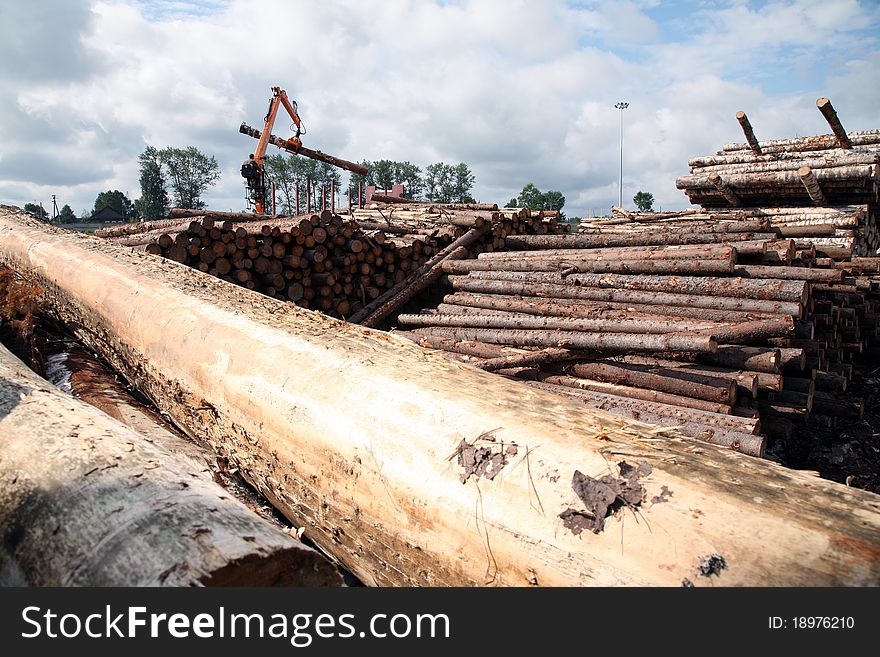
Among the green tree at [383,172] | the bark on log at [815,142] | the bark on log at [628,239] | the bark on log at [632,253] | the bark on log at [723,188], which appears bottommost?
the bark on log at [632,253]

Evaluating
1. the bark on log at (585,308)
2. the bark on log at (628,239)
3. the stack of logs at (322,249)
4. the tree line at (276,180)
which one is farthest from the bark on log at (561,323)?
the tree line at (276,180)

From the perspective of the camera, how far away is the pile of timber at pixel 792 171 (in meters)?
9.62

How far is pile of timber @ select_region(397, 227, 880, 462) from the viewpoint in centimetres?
451

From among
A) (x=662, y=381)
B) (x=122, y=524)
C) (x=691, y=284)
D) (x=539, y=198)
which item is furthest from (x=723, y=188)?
(x=539, y=198)

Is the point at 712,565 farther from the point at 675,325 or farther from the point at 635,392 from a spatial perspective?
the point at 675,325

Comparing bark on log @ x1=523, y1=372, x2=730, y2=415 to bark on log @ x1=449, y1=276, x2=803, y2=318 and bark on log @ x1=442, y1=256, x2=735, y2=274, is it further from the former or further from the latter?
bark on log @ x1=442, y1=256, x2=735, y2=274

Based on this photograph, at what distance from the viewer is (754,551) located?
5.05 ft

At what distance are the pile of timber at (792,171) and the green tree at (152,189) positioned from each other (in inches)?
2205

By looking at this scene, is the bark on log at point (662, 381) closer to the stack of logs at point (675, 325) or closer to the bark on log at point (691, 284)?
the stack of logs at point (675, 325)

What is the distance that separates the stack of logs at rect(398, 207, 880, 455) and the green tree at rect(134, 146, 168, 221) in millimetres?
58155

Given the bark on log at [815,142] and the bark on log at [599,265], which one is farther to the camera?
the bark on log at [815,142]

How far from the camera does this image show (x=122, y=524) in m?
1.76

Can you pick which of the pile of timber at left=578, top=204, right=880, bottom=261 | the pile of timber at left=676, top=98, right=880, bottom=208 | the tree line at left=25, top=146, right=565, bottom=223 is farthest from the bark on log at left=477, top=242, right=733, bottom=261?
the tree line at left=25, top=146, right=565, bottom=223

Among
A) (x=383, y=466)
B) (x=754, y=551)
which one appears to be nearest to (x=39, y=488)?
(x=383, y=466)
